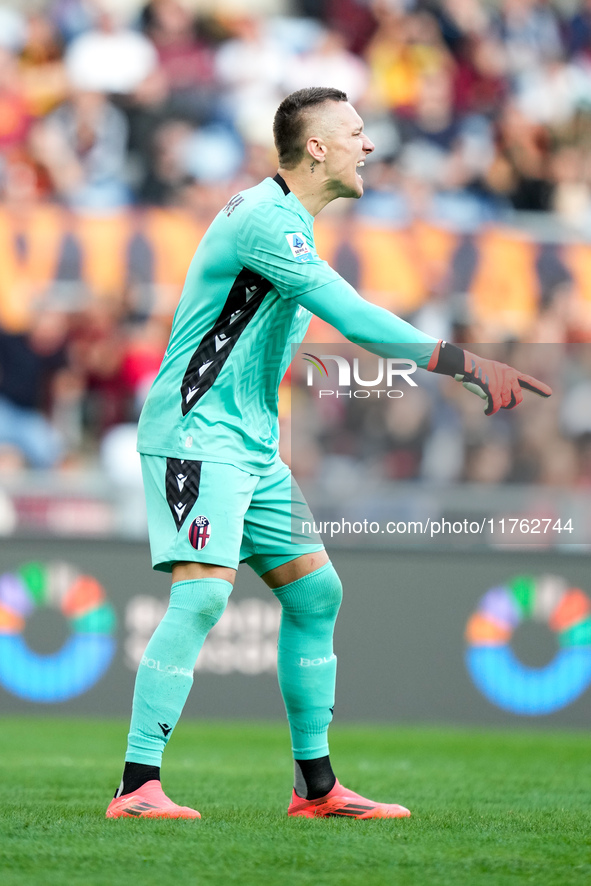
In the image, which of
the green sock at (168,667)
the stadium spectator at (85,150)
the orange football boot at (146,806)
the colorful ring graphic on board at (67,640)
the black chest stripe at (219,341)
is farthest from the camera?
the stadium spectator at (85,150)

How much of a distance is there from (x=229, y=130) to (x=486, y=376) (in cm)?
791

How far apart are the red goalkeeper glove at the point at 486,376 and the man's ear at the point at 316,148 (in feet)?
2.15

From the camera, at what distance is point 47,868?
99.2 inches

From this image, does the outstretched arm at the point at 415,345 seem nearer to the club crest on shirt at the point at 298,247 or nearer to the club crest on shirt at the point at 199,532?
the club crest on shirt at the point at 298,247

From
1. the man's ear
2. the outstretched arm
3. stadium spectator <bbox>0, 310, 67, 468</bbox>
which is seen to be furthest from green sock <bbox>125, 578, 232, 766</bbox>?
stadium spectator <bbox>0, 310, 67, 468</bbox>

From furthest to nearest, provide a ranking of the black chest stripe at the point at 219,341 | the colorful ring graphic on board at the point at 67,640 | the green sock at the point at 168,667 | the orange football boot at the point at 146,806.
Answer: the colorful ring graphic on board at the point at 67,640 < the black chest stripe at the point at 219,341 < the green sock at the point at 168,667 < the orange football boot at the point at 146,806

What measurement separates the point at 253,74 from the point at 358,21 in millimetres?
1581

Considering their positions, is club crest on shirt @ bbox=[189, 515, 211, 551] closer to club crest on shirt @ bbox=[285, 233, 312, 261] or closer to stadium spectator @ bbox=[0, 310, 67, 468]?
club crest on shirt @ bbox=[285, 233, 312, 261]

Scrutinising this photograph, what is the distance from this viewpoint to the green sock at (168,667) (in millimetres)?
3295

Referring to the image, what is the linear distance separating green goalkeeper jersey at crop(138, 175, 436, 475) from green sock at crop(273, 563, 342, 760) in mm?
373

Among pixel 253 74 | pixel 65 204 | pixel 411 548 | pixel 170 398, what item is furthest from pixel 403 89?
pixel 170 398

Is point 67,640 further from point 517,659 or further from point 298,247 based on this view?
point 298,247

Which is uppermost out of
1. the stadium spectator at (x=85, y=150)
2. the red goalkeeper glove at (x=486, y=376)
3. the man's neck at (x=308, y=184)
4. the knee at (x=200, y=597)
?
the stadium spectator at (x=85, y=150)

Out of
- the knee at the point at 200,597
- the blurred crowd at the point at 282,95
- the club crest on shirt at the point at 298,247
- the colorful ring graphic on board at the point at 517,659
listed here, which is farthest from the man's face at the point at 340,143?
the blurred crowd at the point at 282,95
